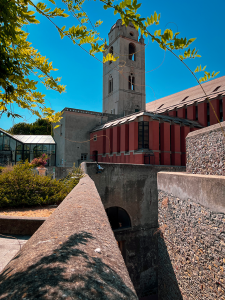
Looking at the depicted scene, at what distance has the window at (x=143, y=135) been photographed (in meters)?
18.0

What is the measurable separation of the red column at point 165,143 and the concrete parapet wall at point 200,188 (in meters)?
13.3

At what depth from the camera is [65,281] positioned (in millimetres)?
964

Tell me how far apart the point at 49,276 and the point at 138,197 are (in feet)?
35.9

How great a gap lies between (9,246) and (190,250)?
380 cm

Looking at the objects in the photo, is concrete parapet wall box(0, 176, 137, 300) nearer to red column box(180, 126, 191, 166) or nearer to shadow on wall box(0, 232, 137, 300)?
shadow on wall box(0, 232, 137, 300)

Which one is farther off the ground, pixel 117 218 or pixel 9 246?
pixel 9 246

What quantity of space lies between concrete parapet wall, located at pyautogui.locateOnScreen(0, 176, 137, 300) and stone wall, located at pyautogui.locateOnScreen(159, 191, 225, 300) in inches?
104

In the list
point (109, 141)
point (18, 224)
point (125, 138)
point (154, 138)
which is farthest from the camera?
point (109, 141)

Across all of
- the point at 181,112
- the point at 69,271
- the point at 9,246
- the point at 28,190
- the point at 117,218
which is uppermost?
the point at 181,112

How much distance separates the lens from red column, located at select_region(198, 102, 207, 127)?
69.8ft

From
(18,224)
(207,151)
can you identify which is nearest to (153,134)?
(207,151)

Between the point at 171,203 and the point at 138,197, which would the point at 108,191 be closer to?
the point at 138,197

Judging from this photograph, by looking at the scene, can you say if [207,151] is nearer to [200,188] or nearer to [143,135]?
[200,188]

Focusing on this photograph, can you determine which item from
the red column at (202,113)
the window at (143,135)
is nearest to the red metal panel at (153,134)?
the window at (143,135)
